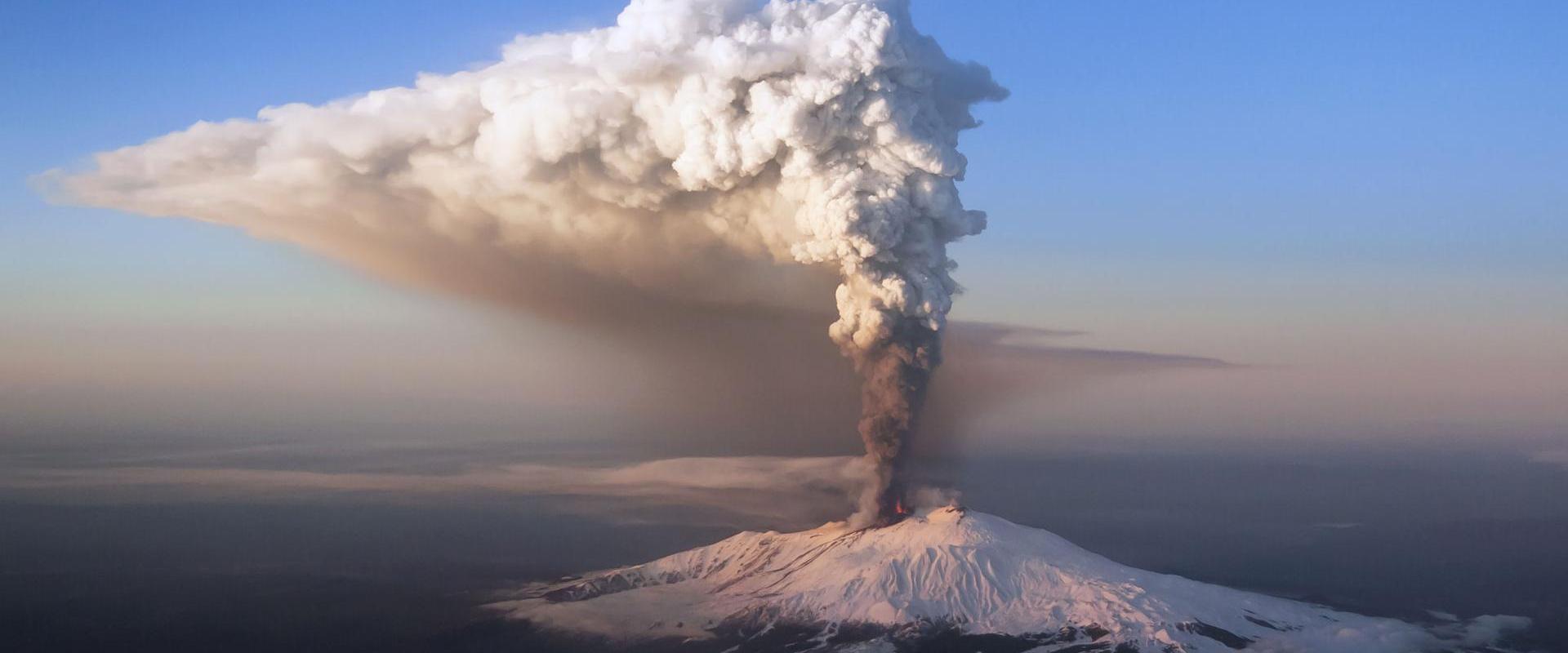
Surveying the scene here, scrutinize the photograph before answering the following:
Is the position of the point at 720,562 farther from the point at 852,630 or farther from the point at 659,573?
the point at 852,630

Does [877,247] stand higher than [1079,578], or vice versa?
[877,247]

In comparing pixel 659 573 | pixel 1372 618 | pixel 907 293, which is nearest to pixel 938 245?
pixel 907 293

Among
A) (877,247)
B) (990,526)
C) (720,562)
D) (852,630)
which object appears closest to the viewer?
(877,247)

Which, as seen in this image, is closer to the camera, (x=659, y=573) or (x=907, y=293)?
(x=907, y=293)

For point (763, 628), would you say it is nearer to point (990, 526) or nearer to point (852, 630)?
point (852, 630)

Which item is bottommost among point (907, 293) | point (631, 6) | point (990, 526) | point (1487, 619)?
point (1487, 619)

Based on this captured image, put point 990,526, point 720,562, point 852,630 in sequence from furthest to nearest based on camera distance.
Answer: point 720,562 → point 990,526 → point 852,630

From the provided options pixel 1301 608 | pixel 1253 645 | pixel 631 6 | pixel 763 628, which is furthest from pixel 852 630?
pixel 631 6
